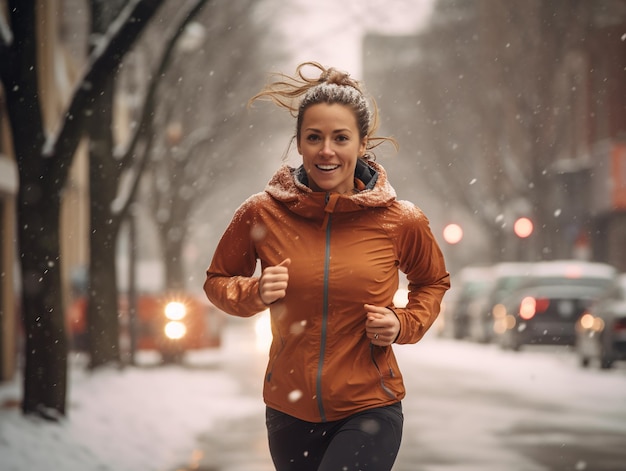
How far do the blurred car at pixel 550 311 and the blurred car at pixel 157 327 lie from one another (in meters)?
5.50

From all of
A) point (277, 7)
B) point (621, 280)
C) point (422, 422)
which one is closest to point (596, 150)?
point (277, 7)

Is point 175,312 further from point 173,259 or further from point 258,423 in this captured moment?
point 173,259

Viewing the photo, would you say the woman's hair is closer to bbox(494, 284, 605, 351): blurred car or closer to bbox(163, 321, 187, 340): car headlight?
bbox(163, 321, 187, 340): car headlight

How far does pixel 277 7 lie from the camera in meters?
27.8

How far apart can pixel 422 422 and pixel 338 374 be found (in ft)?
28.3

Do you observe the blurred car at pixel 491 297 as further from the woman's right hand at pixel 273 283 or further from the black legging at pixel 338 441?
the woman's right hand at pixel 273 283

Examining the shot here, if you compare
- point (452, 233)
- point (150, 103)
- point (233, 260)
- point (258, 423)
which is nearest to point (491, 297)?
point (452, 233)

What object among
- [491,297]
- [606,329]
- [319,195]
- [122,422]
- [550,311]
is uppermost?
[319,195]

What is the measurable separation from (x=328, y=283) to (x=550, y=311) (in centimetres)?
1910

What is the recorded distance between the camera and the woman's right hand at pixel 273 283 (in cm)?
393

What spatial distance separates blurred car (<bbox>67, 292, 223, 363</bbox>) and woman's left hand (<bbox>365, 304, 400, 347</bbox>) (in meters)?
15.7

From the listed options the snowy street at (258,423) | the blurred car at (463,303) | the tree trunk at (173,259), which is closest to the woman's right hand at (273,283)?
the snowy street at (258,423)

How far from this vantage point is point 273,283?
3.93 metres

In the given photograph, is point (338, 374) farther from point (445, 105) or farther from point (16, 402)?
point (445, 105)
